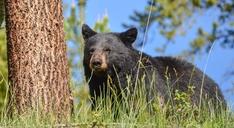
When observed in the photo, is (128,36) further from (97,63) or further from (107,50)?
(97,63)

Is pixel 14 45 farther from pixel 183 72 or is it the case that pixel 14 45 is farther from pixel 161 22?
pixel 161 22

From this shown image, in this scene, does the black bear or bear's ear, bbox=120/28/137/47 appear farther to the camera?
bear's ear, bbox=120/28/137/47

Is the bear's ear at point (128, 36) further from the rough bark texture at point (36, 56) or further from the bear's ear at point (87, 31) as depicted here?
the rough bark texture at point (36, 56)

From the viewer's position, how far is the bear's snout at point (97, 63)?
6.36 m

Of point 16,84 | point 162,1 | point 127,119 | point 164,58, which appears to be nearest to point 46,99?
point 16,84

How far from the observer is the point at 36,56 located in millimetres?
5598

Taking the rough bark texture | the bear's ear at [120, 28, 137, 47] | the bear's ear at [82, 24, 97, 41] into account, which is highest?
the bear's ear at [82, 24, 97, 41]

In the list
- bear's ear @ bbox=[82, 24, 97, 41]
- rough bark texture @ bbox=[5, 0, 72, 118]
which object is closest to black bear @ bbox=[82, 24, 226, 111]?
bear's ear @ bbox=[82, 24, 97, 41]

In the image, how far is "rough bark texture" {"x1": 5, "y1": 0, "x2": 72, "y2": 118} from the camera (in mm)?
5570

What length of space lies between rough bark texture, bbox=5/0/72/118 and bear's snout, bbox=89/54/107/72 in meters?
0.68

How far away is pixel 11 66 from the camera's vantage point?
5.72 metres

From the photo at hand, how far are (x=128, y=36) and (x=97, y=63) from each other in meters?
0.69

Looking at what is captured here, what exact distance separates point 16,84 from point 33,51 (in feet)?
1.29

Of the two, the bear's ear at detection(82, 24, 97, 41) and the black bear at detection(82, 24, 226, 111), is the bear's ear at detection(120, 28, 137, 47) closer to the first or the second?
the black bear at detection(82, 24, 226, 111)
